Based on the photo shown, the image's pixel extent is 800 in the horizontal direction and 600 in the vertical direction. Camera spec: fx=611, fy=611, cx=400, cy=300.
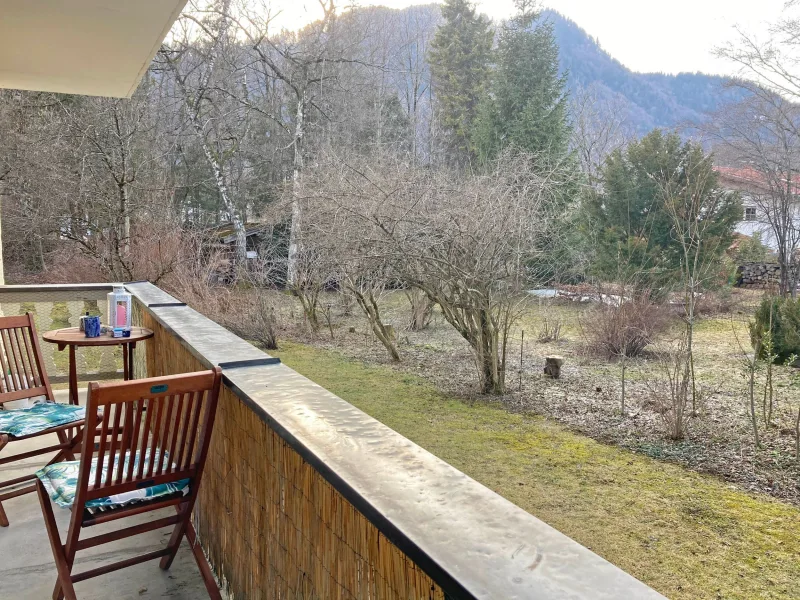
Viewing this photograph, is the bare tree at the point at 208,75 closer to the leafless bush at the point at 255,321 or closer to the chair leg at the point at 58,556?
the leafless bush at the point at 255,321

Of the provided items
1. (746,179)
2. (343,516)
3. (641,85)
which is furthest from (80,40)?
(641,85)

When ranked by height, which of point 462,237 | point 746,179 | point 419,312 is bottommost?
point 419,312

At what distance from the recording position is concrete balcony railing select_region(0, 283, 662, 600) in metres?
0.76

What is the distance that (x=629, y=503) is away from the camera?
14.5 ft

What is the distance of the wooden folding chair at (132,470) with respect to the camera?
169 cm

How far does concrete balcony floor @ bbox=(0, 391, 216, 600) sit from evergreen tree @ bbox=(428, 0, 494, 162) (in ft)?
75.0

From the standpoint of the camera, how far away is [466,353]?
9.54m

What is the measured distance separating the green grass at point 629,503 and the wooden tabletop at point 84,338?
111 inches

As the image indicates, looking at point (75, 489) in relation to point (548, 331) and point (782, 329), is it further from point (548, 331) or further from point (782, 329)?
point (548, 331)

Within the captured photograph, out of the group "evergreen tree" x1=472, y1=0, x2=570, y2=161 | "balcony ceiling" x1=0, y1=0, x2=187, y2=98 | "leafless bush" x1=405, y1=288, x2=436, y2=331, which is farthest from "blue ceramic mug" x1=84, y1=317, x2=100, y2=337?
"evergreen tree" x1=472, y1=0, x2=570, y2=161

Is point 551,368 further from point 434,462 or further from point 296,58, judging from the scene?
point 296,58

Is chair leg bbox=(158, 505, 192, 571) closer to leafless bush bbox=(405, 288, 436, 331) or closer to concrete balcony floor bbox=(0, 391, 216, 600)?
concrete balcony floor bbox=(0, 391, 216, 600)

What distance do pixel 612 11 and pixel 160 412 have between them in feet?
140

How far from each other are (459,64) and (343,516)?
86.7ft
